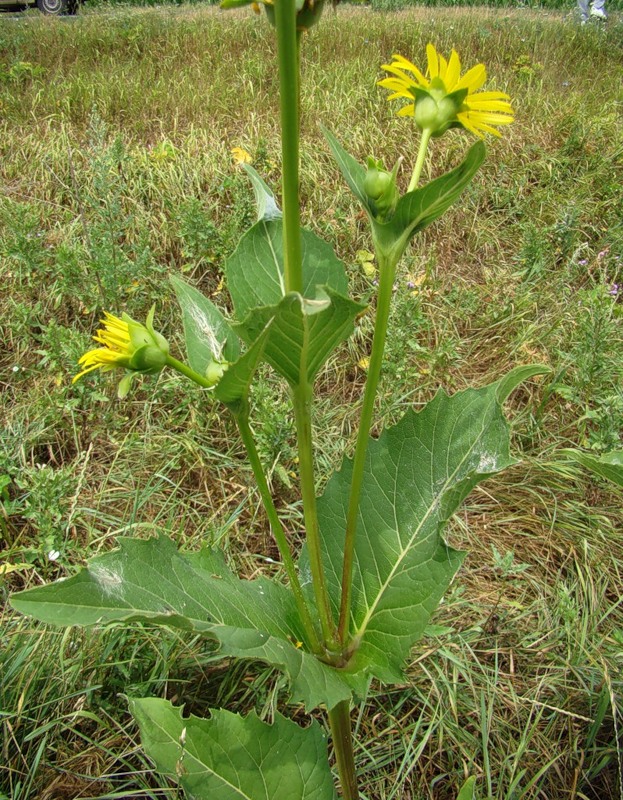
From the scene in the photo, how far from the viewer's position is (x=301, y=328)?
0.73m

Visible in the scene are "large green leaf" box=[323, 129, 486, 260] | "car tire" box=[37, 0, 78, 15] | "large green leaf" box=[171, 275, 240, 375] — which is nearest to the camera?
"large green leaf" box=[323, 129, 486, 260]

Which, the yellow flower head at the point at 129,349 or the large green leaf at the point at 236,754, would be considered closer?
the yellow flower head at the point at 129,349

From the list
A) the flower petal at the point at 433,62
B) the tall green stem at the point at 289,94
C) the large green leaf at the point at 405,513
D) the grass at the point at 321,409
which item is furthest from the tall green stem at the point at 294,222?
the grass at the point at 321,409

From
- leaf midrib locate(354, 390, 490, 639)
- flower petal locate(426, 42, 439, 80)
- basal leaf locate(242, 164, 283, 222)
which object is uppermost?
flower petal locate(426, 42, 439, 80)

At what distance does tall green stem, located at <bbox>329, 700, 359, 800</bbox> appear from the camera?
1.05 meters

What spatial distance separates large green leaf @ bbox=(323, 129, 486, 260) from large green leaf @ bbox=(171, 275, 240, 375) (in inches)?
10.8

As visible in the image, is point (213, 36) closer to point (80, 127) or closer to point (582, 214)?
point (80, 127)

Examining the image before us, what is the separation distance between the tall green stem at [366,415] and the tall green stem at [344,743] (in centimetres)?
11

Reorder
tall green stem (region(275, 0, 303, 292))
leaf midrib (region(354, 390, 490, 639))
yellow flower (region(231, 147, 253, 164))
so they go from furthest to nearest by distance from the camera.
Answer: yellow flower (region(231, 147, 253, 164)) < leaf midrib (region(354, 390, 490, 639)) < tall green stem (region(275, 0, 303, 292))

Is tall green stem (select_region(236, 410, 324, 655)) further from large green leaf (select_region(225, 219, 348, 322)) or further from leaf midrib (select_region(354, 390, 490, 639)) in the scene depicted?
large green leaf (select_region(225, 219, 348, 322))

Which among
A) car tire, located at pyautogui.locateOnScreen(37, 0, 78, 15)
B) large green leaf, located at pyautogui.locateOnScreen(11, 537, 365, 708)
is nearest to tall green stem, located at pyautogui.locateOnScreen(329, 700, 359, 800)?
large green leaf, located at pyautogui.locateOnScreen(11, 537, 365, 708)

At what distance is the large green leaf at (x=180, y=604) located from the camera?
2.71 ft

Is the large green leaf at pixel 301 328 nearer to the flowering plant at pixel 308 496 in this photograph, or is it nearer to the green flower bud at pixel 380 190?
the flowering plant at pixel 308 496

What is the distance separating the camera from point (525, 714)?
1594 millimetres
